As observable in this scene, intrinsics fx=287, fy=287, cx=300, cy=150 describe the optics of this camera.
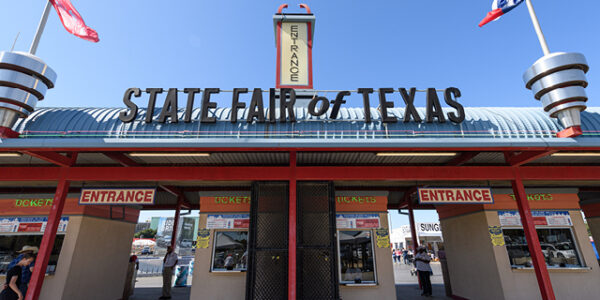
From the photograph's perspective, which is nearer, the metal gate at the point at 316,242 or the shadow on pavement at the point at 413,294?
the metal gate at the point at 316,242

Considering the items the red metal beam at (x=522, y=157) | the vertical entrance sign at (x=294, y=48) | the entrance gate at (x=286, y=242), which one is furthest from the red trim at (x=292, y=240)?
the red metal beam at (x=522, y=157)

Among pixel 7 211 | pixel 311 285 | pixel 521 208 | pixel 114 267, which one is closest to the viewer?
pixel 521 208

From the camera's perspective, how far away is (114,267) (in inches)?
386

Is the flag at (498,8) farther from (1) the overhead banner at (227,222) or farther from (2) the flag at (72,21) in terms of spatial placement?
(2) the flag at (72,21)

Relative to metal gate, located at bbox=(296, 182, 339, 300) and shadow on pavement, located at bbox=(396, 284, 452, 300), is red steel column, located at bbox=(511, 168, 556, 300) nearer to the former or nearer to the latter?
shadow on pavement, located at bbox=(396, 284, 452, 300)

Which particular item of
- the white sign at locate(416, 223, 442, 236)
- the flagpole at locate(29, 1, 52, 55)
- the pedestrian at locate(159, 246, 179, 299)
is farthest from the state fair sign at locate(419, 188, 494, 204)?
the white sign at locate(416, 223, 442, 236)

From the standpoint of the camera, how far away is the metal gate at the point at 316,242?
293 inches

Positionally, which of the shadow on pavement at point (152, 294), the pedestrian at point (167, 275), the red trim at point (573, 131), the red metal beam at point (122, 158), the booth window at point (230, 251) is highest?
the red trim at point (573, 131)

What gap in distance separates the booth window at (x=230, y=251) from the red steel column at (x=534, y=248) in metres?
7.32

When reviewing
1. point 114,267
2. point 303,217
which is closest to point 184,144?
point 303,217

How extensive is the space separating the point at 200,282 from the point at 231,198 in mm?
2525

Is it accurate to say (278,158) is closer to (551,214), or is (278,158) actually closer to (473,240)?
(473,240)

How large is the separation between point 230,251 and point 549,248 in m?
9.72

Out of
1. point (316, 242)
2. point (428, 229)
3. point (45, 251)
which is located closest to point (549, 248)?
point (316, 242)
